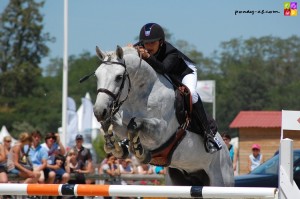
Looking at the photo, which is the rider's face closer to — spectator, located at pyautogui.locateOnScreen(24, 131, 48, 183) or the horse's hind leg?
the horse's hind leg

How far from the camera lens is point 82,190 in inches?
262

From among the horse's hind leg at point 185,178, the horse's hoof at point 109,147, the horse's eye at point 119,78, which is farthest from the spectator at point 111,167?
the horse's eye at point 119,78

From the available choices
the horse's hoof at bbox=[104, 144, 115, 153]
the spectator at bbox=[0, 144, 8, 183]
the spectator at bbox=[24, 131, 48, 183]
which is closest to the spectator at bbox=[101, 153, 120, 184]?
the spectator at bbox=[24, 131, 48, 183]

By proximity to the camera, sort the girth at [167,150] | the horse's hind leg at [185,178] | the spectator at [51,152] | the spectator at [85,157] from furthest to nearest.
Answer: the spectator at [85,157] → the spectator at [51,152] → the horse's hind leg at [185,178] → the girth at [167,150]

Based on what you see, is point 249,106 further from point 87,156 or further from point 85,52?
point 87,156

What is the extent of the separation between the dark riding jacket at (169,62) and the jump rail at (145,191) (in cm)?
210

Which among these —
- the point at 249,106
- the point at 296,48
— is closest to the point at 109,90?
the point at 249,106

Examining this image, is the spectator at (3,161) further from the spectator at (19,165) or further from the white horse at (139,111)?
the white horse at (139,111)

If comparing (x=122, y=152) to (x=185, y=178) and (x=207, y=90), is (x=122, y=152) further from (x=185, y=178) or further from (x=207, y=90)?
(x=207, y=90)

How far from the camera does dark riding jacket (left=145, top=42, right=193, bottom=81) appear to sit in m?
8.30

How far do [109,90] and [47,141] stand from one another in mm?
7262

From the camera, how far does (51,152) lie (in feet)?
47.2

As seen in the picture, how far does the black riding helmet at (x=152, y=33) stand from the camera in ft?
27.1

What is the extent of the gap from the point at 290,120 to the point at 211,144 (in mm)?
1439
